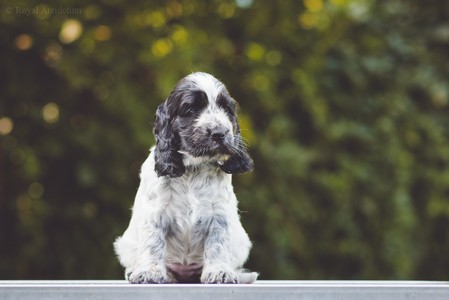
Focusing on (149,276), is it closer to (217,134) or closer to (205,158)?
(205,158)

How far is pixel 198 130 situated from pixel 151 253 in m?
0.66

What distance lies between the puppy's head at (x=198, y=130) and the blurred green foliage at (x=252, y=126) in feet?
14.6

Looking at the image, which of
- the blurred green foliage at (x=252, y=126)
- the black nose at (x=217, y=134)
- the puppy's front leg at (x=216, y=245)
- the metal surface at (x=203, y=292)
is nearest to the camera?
the metal surface at (x=203, y=292)

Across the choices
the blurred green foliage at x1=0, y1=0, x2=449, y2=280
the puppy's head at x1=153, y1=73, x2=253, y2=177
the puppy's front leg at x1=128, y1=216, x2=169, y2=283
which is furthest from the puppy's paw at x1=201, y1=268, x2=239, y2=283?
the blurred green foliage at x1=0, y1=0, x2=449, y2=280

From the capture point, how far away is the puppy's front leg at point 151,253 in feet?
13.8

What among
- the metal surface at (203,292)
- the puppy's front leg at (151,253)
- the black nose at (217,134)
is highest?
the black nose at (217,134)

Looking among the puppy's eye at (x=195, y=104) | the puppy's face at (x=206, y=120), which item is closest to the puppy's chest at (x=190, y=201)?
the puppy's face at (x=206, y=120)

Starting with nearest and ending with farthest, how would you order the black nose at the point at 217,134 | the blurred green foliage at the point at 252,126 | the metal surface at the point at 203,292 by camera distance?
1. the metal surface at the point at 203,292
2. the black nose at the point at 217,134
3. the blurred green foliage at the point at 252,126

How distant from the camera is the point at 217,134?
4160 mm

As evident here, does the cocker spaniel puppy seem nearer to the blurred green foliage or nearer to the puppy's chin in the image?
the puppy's chin

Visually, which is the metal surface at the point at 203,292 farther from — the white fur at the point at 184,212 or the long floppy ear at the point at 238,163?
the long floppy ear at the point at 238,163

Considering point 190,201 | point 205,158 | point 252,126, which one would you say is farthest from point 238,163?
point 252,126

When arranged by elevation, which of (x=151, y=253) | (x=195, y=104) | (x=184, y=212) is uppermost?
(x=195, y=104)

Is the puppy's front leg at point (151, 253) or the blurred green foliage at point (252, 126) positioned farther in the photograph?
the blurred green foliage at point (252, 126)
